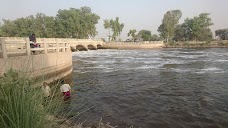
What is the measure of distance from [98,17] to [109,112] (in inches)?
3695

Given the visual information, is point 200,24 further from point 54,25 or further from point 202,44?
point 54,25

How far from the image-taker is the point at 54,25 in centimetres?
9638

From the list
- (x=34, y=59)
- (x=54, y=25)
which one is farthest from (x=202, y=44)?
(x=34, y=59)

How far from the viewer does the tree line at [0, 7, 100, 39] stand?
92312 millimetres

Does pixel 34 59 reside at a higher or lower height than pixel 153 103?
higher

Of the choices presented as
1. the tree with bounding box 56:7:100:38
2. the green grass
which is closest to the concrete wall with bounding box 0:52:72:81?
the green grass

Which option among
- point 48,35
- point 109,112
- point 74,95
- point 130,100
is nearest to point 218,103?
point 130,100

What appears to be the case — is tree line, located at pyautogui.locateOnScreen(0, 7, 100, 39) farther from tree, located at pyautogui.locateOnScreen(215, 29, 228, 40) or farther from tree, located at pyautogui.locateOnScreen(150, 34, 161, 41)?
tree, located at pyautogui.locateOnScreen(215, 29, 228, 40)

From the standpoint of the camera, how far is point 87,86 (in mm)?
15070

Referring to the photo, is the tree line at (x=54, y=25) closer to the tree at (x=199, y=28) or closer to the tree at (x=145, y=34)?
the tree at (x=145, y=34)

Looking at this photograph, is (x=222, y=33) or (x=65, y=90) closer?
(x=65, y=90)

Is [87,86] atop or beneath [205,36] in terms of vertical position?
beneath

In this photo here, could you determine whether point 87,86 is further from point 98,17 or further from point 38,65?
point 98,17

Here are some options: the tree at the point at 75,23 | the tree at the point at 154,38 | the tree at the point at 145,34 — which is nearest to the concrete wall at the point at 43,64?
the tree at the point at 75,23
